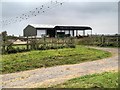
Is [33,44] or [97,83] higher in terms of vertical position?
[33,44]

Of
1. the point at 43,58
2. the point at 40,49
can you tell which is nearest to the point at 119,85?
the point at 43,58

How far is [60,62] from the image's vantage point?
63.2 ft

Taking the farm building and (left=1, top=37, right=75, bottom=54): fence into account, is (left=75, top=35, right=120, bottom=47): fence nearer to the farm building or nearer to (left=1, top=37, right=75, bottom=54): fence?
(left=1, top=37, right=75, bottom=54): fence

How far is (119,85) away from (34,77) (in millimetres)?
4682

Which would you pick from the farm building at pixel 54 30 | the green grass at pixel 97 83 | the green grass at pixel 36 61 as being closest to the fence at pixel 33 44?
the green grass at pixel 36 61

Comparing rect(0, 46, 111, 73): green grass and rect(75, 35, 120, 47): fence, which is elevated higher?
rect(75, 35, 120, 47): fence

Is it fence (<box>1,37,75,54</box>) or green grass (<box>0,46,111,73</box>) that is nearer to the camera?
green grass (<box>0,46,111,73</box>)

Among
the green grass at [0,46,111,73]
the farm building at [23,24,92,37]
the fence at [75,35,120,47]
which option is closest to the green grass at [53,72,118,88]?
the green grass at [0,46,111,73]

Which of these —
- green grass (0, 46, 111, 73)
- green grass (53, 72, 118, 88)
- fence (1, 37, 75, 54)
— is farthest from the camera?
fence (1, 37, 75, 54)

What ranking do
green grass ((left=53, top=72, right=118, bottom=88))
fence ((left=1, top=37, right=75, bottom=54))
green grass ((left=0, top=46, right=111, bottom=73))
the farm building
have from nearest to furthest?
1. green grass ((left=53, top=72, right=118, bottom=88))
2. green grass ((left=0, top=46, right=111, bottom=73))
3. fence ((left=1, top=37, right=75, bottom=54))
4. the farm building

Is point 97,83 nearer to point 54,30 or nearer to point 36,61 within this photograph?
point 36,61

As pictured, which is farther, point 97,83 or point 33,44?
point 33,44

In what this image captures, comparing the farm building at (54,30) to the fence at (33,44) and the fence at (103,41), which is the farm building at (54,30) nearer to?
the fence at (103,41)

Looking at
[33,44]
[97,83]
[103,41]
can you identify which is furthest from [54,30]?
[97,83]
